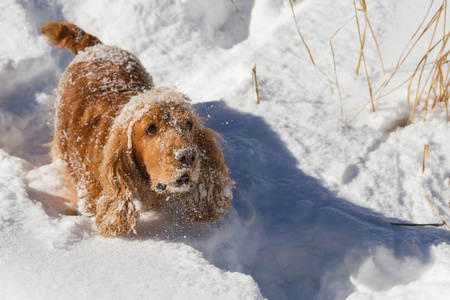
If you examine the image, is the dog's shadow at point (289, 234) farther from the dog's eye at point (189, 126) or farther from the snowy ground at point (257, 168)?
the dog's eye at point (189, 126)

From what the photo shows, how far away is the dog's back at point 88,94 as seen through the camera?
7.49 ft

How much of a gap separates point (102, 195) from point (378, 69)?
228cm

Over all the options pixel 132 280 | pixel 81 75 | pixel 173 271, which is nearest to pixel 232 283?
pixel 173 271

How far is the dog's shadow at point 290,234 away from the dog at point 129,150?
0.15 metres

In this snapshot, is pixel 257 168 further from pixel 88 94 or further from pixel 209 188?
pixel 88 94

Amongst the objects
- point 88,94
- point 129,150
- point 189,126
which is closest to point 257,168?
point 189,126

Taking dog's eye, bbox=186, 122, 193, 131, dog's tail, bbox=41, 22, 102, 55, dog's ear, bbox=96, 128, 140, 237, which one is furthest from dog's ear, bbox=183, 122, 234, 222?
dog's tail, bbox=41, 22, 102, 55

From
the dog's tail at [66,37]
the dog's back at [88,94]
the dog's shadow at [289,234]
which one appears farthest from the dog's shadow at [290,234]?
the dog's tail at [66,37]

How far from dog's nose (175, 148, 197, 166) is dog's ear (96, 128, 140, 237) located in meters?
0.32

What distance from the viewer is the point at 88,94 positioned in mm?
2520

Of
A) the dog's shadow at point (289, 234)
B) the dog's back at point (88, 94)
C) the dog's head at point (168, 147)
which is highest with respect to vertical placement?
the dog's head at point (168, 147)

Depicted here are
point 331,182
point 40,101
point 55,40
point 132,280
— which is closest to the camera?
point 132,280

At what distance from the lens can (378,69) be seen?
3396 mm

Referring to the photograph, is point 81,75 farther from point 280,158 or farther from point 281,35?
point 281,35
